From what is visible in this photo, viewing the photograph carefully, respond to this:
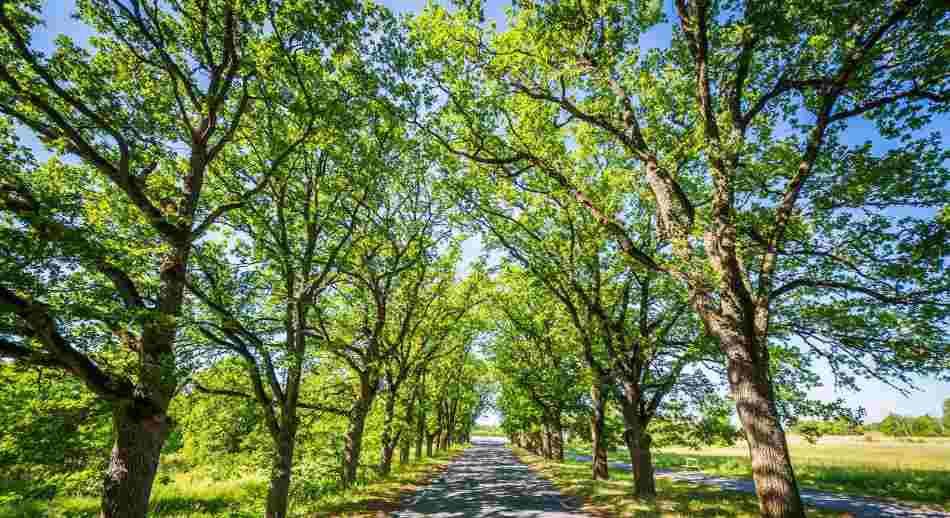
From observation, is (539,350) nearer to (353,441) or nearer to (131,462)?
(353,441)

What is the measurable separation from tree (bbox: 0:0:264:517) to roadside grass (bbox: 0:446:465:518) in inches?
222

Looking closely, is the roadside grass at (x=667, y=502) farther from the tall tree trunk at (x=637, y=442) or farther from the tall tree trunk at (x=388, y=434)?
the tall tree trunk at (x=388, y=434)

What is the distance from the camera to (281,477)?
10406 mm

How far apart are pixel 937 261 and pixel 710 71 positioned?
5.56 meters

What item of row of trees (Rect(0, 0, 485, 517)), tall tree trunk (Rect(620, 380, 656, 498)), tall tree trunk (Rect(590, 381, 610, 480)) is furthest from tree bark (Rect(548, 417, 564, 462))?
row of trees (Rect(0, 0, 485, 517))

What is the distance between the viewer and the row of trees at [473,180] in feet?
20.1

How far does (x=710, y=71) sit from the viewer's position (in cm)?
770

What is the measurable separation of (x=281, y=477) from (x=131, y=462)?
15.4 ft

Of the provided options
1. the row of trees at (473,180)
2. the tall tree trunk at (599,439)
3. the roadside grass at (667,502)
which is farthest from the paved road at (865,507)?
the tall tree trunk at (599,439)

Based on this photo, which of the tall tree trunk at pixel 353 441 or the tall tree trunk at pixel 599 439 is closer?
the tall tree trunk at pixel 353 441

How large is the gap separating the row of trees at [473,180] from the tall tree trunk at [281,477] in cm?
7

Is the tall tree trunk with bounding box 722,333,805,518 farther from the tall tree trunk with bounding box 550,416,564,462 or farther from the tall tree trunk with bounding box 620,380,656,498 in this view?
the tall tree trunk with bounding box 550,416,564,462

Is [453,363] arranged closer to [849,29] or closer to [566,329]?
[566,329]

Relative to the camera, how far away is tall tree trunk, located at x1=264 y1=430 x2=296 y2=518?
405 inches
